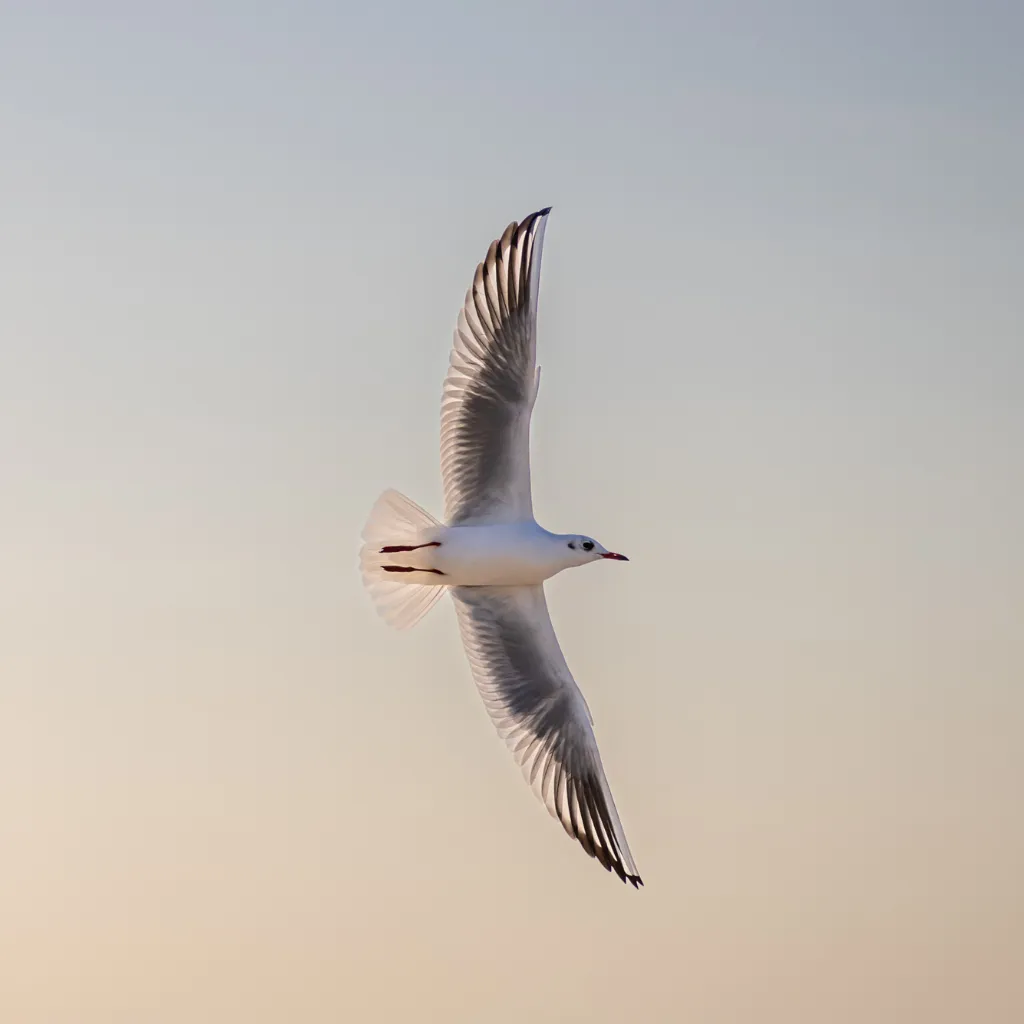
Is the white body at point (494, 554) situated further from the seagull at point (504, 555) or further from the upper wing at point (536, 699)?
the upper wing at point (536, 699)

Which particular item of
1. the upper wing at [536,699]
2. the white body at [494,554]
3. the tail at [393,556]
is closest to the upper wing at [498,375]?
the white body at [494,554]

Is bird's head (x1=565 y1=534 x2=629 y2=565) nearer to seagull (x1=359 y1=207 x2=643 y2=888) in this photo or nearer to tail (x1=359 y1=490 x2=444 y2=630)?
seagull (x1=359 y1=207 x2=643 y2=888)

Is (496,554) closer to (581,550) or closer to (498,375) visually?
(581,550)

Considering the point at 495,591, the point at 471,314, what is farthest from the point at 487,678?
the point at 471,314

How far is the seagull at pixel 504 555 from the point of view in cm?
702

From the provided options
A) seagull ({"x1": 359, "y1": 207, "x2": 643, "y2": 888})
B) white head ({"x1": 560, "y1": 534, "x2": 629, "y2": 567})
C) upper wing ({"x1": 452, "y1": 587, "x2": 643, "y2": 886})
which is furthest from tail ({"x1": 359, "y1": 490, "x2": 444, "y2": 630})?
white head ({"x1": 560, "y1": 534, "x2": 629, "y2": 567})

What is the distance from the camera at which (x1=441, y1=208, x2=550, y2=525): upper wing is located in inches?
276

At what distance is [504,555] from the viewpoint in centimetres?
704

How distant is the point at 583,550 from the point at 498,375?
789 millimetres

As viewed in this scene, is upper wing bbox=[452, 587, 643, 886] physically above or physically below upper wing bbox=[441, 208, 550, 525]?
below

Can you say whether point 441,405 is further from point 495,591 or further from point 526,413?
point 495,591

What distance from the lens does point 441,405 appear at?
7137mm

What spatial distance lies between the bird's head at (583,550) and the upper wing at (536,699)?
0.79 ft

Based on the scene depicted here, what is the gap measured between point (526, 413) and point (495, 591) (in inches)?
30.7
